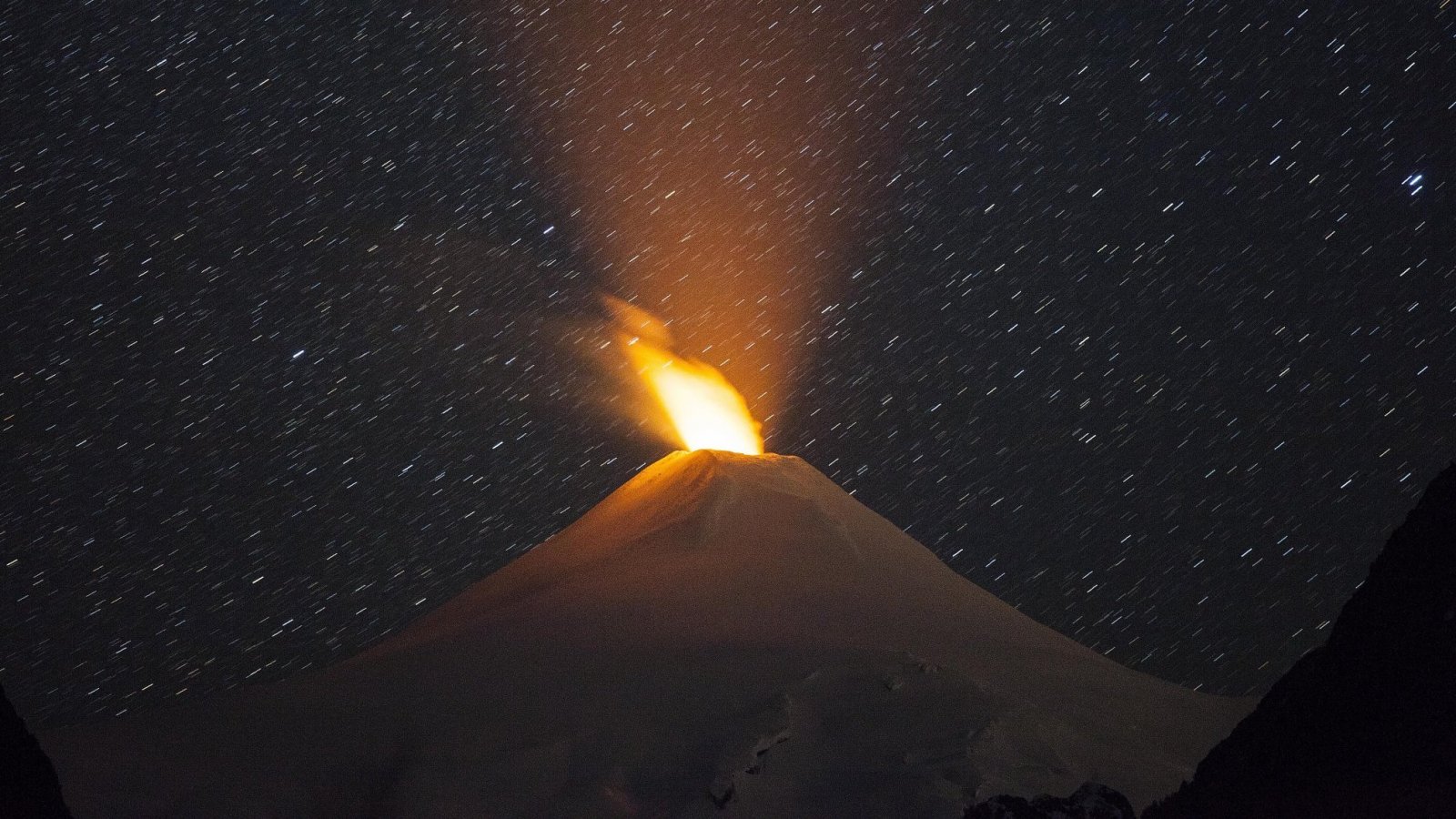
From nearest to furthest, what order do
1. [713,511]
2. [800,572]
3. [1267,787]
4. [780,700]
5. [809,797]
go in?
[1267,787] → [809,797] → [780,700] → [800,572] → [713,511]

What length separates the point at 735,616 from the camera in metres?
18.8

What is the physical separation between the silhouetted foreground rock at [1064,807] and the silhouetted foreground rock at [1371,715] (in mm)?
355

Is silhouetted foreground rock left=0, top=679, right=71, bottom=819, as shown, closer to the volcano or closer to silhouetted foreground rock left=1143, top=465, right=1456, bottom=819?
the volcano

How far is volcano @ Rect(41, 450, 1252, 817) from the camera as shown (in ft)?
41.1

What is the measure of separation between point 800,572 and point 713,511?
317 cm

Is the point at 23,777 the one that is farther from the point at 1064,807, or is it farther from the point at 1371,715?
the point at 1371,715

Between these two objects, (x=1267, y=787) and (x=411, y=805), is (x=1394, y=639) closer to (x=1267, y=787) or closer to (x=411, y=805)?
(x=1267, y=787)

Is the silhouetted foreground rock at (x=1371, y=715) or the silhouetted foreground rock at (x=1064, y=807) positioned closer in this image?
the silhouetted foreground rock at (x=1371, y=715)

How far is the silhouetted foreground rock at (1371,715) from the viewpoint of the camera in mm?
6668

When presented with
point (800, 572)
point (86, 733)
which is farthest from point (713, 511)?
point (86, 733)

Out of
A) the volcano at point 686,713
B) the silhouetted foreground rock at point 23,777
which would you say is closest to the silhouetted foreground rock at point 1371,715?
the volcano at point 686,713

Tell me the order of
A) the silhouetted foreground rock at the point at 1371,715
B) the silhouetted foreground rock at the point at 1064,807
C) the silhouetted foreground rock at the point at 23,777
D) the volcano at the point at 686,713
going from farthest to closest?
1. the volcano at the point at 686,713
2. the silhouetted foreground rock at the point at 1064,807
3. the silhouetted foreground rock at the point at 23,777
4. the silhouetted foreground rock at the point at 1371,715

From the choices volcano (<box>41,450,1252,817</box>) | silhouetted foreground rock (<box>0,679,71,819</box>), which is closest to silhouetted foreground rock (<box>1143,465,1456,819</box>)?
volcano (<box>41,450,1252,817</box>)

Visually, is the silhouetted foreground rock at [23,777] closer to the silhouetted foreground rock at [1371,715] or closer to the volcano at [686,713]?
the volcano at [686,713]
